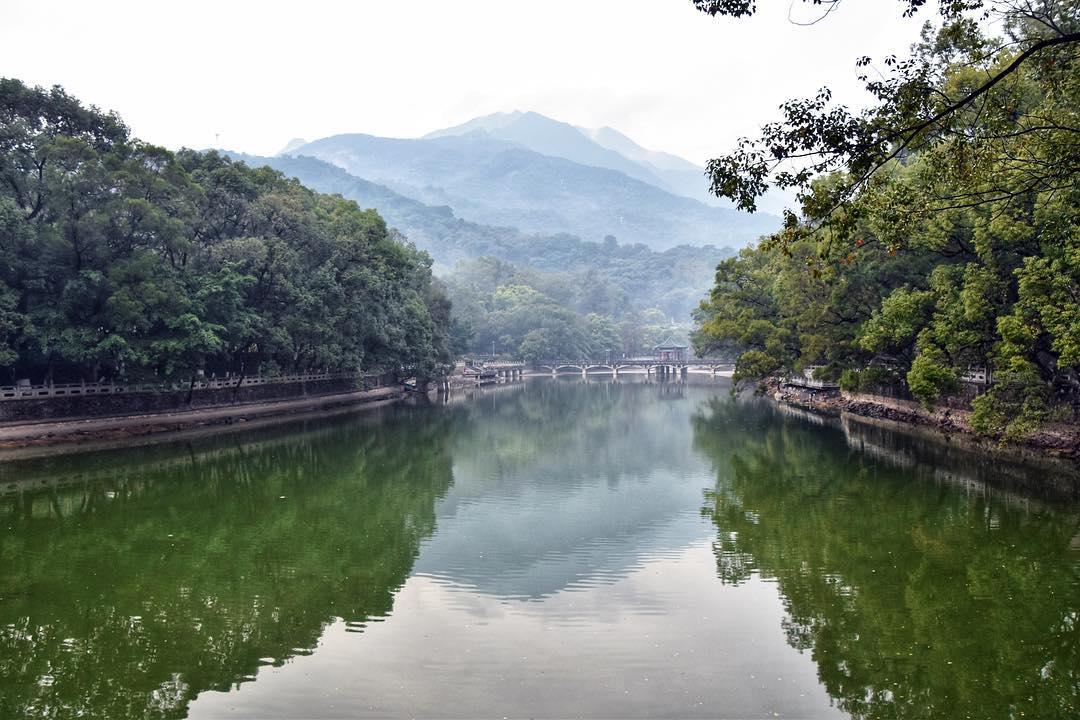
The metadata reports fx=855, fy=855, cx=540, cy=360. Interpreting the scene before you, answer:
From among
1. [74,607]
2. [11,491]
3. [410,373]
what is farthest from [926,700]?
[410,373]

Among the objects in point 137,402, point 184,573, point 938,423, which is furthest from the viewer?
point 137,402

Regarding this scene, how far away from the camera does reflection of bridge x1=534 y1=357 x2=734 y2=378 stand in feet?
427

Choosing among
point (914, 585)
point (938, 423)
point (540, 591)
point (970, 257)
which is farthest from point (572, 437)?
point (914, 585)

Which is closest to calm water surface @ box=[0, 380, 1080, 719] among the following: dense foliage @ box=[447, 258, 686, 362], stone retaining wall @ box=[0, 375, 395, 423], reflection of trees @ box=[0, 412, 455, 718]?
reflection of trees @ box=[0, 412, 455, 718]

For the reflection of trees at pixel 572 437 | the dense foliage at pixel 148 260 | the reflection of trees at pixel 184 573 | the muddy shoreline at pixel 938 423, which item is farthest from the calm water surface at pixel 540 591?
the dense foliage at pixel 148 260

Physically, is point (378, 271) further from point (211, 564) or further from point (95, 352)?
point (211, 564)

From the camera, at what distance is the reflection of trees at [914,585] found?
36.0ft

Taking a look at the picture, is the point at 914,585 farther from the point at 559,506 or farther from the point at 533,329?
the point at 533,329

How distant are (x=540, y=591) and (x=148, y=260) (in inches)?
1195

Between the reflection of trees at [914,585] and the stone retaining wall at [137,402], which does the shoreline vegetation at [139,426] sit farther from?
the reflection of trees at [914,585]

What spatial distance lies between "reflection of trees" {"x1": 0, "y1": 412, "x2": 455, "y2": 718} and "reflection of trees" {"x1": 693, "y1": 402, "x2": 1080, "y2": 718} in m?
7.70

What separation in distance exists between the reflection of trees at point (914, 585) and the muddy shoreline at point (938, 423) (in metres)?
5.56

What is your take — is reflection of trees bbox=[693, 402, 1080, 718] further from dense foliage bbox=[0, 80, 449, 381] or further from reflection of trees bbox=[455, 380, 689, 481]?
dense foliage bbox=[0, 80, 449, 381]

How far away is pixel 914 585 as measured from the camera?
1552 cm
